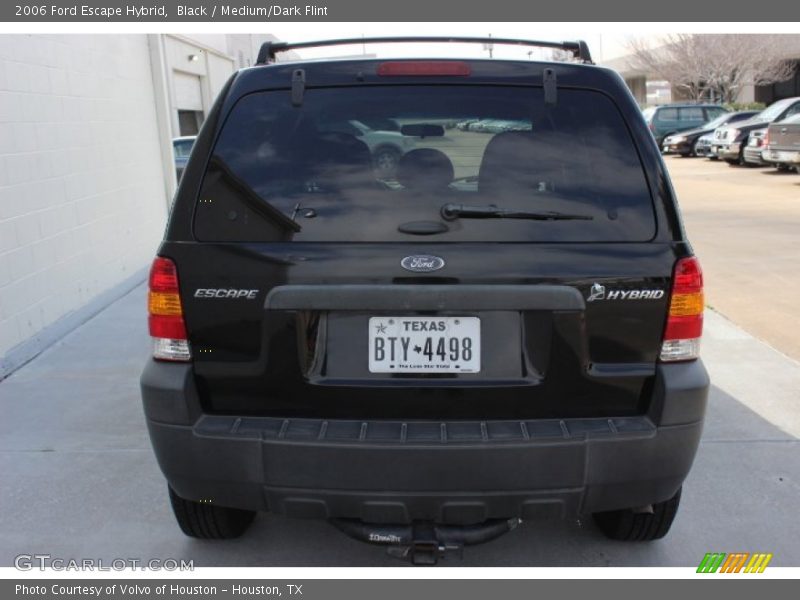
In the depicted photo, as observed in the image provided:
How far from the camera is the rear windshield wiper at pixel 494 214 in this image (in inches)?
103

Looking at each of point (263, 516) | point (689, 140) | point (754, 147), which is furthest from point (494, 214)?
point (689, 140)

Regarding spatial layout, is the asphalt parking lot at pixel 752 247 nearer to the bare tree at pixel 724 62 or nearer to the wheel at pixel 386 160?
the wheel at pixel 386 160

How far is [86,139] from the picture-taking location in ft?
25.2

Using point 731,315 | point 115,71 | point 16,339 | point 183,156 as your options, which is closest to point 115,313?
point 16,339

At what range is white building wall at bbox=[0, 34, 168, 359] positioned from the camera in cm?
604

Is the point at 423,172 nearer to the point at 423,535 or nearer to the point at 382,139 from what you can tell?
the point at 382,139

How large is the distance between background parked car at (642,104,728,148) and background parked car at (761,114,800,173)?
10137 mm

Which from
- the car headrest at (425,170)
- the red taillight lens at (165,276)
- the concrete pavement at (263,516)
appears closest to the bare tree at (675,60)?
the concrete pavement at (263,516)

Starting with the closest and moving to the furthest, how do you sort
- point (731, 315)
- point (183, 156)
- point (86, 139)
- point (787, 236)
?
point (731, 315)
point (86, 139)
point (787, 236)
point (183, 156)

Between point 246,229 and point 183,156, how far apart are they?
37.6 ft

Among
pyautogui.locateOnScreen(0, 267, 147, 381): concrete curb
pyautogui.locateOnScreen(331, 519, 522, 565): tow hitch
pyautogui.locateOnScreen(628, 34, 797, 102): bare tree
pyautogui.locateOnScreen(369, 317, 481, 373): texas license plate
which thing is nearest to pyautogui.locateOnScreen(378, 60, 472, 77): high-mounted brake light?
pyautogui.locateOnScreen(369, 317, 481, 373): texas license plate

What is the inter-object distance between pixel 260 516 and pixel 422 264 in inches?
65.3

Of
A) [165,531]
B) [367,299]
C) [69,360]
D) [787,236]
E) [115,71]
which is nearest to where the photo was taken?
[367,299]

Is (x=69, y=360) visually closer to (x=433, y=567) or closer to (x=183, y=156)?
(x=433, y=567)
